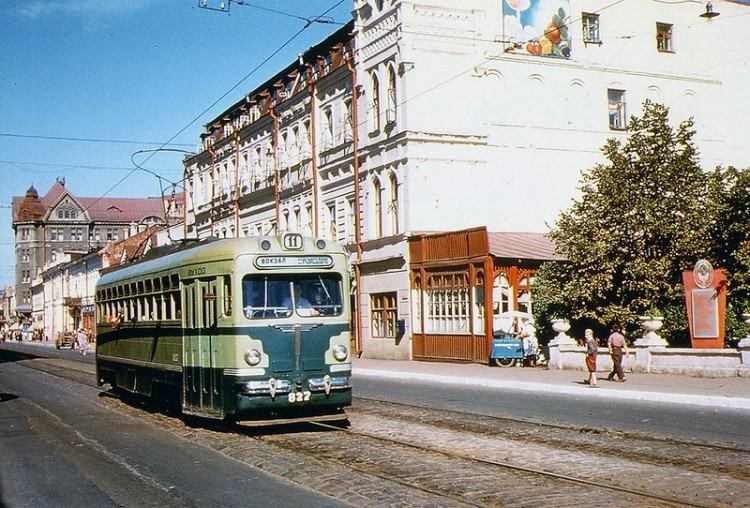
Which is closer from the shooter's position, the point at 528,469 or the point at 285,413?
the point at 528,469

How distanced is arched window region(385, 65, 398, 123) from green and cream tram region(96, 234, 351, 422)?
73.4 ft

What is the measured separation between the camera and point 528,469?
1076 centimetres

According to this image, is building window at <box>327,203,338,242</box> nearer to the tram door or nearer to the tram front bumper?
the tram door

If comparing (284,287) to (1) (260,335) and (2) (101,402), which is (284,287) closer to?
(1) (260,335)

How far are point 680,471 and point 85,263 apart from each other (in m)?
92.4

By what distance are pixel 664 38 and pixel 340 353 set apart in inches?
1277

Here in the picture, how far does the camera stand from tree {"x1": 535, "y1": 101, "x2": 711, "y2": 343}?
93.5 feet

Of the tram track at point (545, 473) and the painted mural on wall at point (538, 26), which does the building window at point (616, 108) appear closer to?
the painted mural on wall at point (538, 26)

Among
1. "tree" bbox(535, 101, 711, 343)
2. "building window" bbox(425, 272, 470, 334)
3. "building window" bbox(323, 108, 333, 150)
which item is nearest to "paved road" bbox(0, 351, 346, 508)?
"tree" bbox(535, 101, 711, 343)

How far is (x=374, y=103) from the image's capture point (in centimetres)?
3909

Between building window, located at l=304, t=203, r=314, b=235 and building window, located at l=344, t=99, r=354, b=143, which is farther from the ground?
building window, located at l=344, t=99, r=354, b=143

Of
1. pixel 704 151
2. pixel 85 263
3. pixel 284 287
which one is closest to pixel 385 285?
pixel 704 151

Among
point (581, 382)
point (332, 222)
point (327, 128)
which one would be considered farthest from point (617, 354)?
point (327, 128)

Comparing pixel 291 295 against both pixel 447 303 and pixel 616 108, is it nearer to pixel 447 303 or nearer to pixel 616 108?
pixel 447 303
